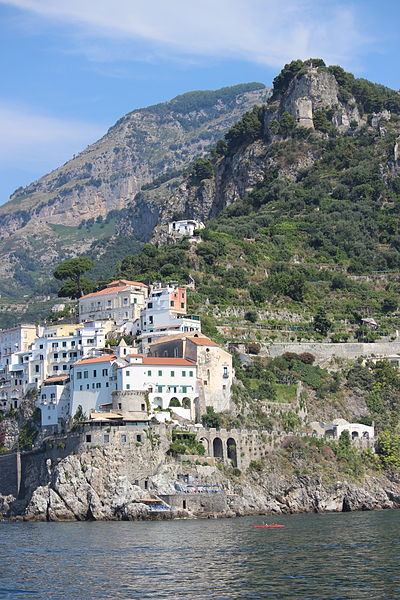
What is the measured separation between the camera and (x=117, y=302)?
101312 mm

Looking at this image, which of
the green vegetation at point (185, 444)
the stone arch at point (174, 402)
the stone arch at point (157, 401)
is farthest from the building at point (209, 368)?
the green vegetation at point (185, 444)

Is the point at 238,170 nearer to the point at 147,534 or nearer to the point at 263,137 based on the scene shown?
the point at 263,137

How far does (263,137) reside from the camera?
150 m

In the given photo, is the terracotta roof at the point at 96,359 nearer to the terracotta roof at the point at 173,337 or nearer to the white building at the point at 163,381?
the white building at the point at 163,381

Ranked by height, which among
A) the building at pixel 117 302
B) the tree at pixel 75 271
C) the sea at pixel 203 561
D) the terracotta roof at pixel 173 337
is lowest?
the sea at pixel 203 561

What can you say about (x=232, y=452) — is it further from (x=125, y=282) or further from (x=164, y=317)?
(x=125, y=282)

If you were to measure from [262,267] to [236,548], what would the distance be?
204 ft

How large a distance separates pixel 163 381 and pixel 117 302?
62.7 ft

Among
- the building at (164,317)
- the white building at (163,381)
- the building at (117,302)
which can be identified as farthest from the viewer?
the building at (117,302)

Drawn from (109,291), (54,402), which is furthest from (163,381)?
(109,291)

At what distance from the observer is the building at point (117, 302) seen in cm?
10000

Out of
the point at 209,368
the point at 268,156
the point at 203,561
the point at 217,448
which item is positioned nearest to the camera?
the point at 203,561

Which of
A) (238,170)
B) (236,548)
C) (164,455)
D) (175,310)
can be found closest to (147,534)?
(236,548)

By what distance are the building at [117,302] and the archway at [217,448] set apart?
20882 mm
